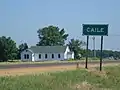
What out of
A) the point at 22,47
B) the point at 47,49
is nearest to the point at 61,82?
the point at 47,49

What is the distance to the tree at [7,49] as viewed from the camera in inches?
3999

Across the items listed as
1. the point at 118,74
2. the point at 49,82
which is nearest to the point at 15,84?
the point at 49,82

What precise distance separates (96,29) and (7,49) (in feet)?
216

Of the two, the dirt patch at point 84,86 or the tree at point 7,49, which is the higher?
the tree at point 7,49

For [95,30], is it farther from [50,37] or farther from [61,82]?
[50,37]

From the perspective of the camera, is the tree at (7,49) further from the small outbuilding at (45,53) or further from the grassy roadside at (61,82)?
the grassy roadside at (61,82)

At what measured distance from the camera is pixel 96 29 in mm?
38750

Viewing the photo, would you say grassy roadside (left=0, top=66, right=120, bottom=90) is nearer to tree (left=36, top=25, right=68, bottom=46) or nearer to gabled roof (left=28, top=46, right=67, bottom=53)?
gabled roof (left=28, top=46, right=67, bottom=53)

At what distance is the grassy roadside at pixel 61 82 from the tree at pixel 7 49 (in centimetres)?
7101

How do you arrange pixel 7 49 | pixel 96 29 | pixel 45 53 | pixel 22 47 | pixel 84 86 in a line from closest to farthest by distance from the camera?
1. pixel 84 86
2. pixel 96 29
3. pixel 7 49
4. pixel 45 53
5. pixel 22 47

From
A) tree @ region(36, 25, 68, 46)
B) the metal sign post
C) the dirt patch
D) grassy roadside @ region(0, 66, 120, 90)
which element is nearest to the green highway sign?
the metal sign post

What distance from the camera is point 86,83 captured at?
26.8 metres

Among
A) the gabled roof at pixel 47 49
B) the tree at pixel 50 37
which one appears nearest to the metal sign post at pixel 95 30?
the gabled roof at pixel 47 49

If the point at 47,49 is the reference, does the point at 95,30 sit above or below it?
above
